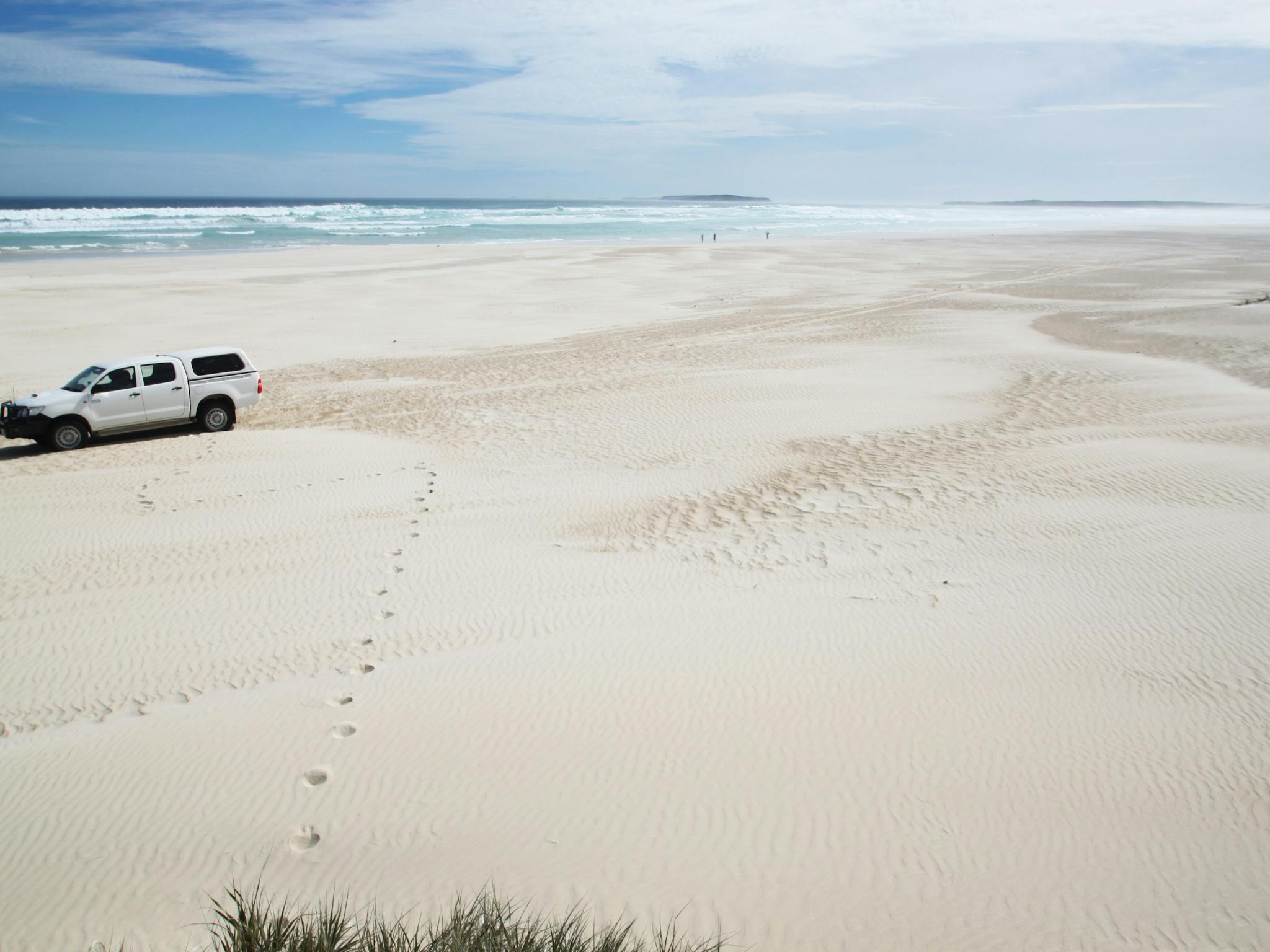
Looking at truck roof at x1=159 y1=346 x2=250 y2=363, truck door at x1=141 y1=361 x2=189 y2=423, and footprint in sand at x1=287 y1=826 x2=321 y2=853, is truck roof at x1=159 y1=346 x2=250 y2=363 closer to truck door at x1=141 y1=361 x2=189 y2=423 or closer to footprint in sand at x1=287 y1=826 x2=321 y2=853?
truck door at x1=141 y1=361 x2=189 y2=423

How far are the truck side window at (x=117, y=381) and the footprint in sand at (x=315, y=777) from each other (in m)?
11.4

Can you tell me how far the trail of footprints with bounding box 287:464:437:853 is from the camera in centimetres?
525

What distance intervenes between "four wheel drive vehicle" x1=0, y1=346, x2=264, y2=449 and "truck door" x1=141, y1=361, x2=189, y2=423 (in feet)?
0.04

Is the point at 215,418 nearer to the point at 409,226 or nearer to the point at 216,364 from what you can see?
the point at 216,364

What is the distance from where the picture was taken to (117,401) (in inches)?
565

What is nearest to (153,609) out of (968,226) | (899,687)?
(899,687)

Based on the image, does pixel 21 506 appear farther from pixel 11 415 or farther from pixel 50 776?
pixel 50 776

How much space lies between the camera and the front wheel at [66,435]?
549 inches

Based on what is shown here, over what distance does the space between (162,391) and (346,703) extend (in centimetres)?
1048

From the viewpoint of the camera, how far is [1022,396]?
16266 millimetres

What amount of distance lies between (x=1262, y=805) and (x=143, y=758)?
305 inches

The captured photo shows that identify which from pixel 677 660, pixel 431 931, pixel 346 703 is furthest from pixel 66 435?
pixel 431 931

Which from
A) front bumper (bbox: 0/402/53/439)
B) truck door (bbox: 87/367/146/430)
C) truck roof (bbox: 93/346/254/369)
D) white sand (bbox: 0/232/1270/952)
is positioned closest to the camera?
white sand (bbox: 0/232/1270/952)

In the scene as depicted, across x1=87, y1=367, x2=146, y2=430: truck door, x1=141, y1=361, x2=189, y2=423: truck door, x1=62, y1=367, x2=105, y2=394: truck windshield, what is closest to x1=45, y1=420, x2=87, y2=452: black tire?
x1=87, y1=367, x2=146, y2=430: truck door
